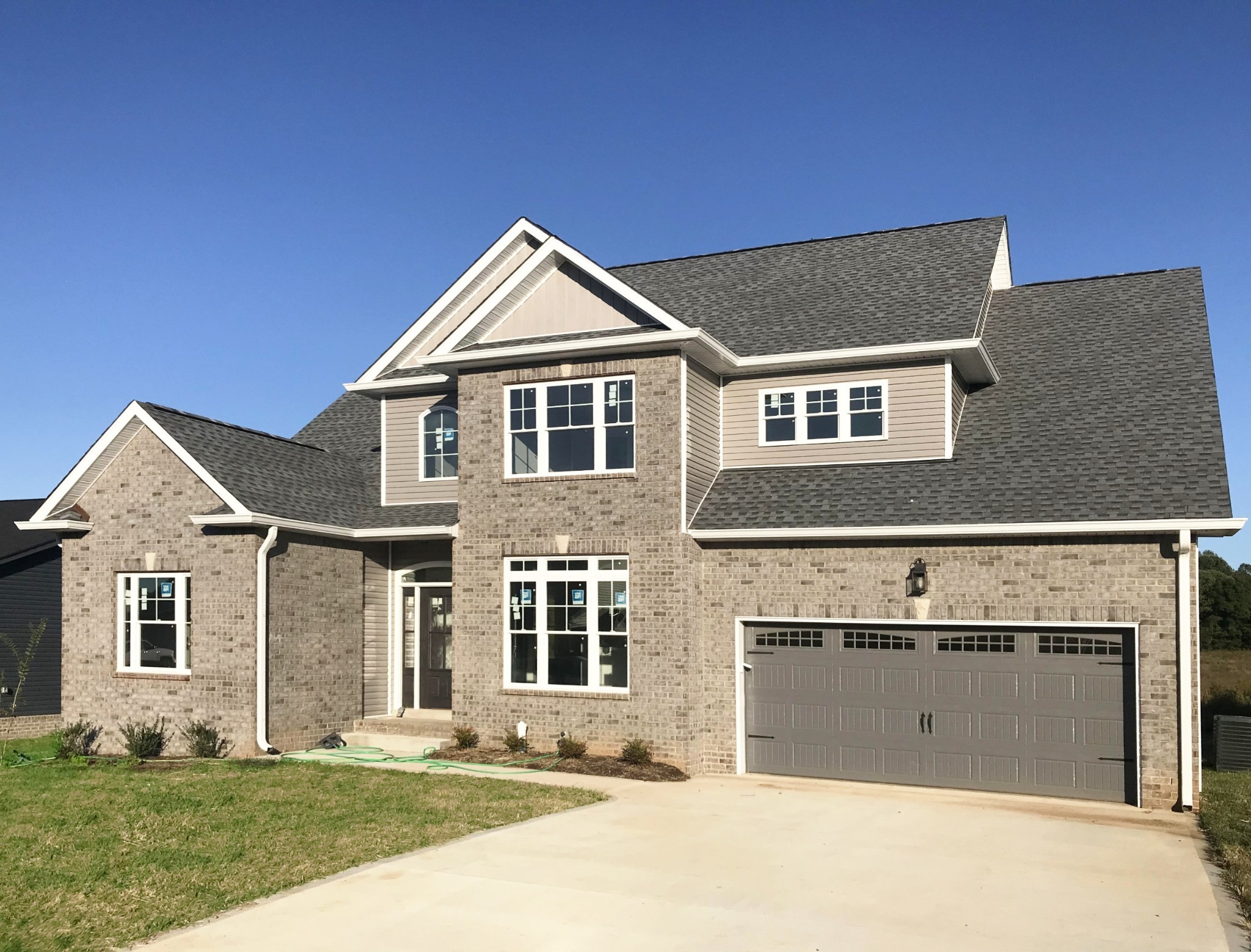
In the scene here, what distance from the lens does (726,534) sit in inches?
656

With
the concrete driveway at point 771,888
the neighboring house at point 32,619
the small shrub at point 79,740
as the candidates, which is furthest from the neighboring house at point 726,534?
the neighboring house at point 32,619

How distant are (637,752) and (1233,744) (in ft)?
28.7

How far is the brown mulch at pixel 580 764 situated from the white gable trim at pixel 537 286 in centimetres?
624

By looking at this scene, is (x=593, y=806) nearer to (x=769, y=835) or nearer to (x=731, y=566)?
(x=769, y=835)

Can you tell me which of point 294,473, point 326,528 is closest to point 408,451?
point 294,473

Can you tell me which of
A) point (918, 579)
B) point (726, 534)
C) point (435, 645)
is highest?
point (726, 534)

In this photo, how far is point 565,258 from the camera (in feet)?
59.3

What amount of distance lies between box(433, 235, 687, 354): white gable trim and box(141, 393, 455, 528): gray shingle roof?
340 centimetres

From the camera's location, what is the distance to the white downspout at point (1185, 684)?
46.2 ft

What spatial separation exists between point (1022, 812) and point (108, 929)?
1019 centimetres

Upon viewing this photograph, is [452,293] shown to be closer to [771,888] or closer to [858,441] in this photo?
[858,441]

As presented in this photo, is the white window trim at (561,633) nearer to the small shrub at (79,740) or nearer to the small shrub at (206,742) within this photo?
the small shrub at (206,742)

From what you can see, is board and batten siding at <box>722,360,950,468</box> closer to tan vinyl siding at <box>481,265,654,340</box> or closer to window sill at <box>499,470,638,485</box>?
window sill at <box>499,470,638,485</box>

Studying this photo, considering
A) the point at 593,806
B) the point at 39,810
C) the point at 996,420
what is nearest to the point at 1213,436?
the point at 996,420
